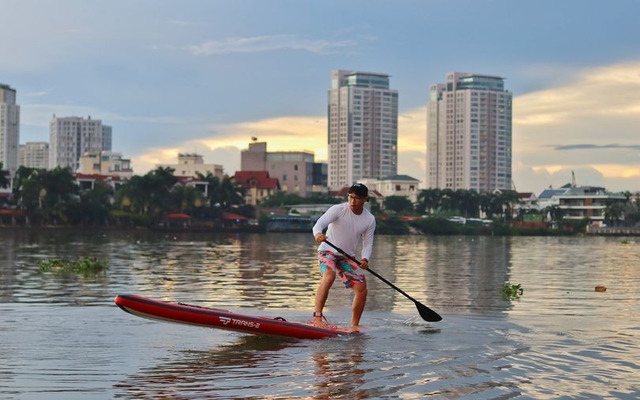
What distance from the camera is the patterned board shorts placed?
13.7 metres

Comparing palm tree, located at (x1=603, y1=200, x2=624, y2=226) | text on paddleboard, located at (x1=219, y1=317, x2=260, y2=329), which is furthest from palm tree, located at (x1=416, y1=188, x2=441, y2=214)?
text on paddleboard, located at (x1=219, y1=317, x2=260, y2=329)

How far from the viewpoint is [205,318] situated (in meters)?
12.7

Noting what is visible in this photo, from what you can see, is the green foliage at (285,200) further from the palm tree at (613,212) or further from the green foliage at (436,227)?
the palm tree at (613,212)

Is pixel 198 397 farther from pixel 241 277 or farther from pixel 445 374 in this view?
pixel 241 277

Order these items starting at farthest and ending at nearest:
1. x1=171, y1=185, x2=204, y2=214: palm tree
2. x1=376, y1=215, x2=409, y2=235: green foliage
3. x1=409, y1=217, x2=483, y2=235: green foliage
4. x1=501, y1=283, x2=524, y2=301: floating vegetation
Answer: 1. x1=409, y1=217, x2=483, y2=235: green foliage
2. x1=376, y1=215, x2=409, y2=235: green foliage
3. x1=171, y1=185, x2=204, y2=214: palm tree
4. x1=501, y1=283, x2=524, y2=301: floating vegetation

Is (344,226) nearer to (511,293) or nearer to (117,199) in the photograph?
(511,293)

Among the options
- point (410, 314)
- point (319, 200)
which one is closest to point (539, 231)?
point (319, 200)

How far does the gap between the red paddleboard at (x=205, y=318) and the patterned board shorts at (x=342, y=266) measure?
3.56ft

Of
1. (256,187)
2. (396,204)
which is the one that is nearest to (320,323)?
(256,187)

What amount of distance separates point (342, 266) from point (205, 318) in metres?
2.31

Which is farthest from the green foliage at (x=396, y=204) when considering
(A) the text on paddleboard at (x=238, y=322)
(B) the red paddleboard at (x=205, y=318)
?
(A) the text on paddleboard at (x=238, y=322)

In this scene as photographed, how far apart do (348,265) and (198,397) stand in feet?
16.3

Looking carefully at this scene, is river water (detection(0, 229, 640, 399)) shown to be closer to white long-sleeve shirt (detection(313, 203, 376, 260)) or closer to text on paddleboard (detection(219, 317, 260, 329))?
text on paddleboard (detection(219, 317, 260, 329))

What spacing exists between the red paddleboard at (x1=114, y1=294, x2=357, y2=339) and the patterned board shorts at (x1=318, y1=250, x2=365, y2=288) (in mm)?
1085
